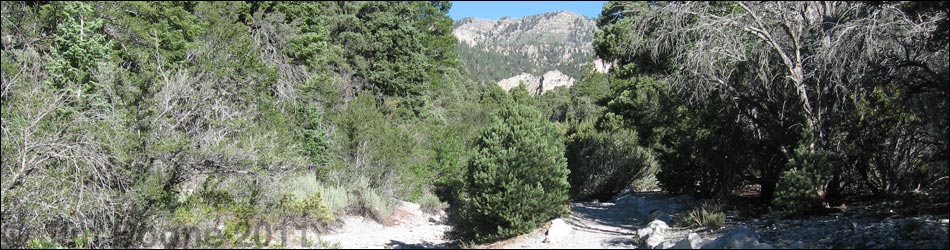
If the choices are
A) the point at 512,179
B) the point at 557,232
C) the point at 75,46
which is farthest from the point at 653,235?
the point at 75,46

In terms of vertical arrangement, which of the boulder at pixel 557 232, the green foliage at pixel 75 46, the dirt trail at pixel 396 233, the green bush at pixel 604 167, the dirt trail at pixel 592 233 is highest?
the green foliage at pixel 75 46

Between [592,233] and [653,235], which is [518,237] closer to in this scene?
[592,233]

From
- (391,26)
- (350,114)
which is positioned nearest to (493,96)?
(391,26)

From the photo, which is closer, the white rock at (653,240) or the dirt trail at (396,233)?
the white rock at (653,240)

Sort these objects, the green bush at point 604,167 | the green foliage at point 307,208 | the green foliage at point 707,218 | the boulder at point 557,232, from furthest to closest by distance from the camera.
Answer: the green bush at point 604,167, the green foliage at point 307,208, the green foliage at point 707,218, the boulder at point 557,232

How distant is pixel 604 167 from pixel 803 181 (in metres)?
8.91

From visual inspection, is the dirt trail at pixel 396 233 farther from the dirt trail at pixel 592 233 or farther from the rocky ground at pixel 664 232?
the dirt trail at pixel 592 233

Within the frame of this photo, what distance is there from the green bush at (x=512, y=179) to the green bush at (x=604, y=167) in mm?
7687

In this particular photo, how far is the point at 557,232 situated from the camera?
8.61 m

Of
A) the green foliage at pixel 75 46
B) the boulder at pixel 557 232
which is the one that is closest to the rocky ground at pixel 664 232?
the boulder at pixel 557 232

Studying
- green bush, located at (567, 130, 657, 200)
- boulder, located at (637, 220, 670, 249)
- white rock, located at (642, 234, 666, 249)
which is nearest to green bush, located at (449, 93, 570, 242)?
boulder, located at (637, 220, 670, 249)

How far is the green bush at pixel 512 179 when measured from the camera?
8.61m

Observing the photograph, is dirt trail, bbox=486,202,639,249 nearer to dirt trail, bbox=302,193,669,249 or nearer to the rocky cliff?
dirt trail, bbox=302,193,669,249

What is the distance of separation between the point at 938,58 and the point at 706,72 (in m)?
3.02
